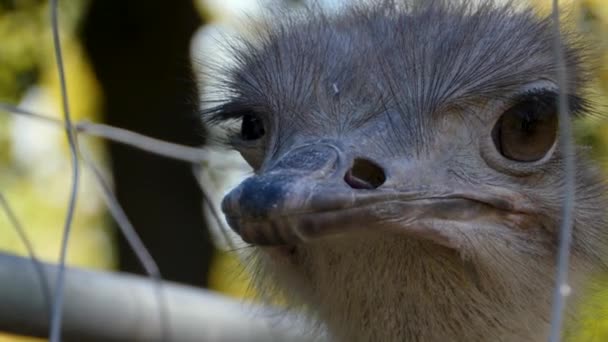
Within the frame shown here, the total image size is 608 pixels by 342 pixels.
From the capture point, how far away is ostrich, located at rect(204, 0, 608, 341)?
66.4 inches

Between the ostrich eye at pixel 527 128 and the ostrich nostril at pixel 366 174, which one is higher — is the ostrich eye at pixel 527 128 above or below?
above

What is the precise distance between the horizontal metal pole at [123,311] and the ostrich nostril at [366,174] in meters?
0.56

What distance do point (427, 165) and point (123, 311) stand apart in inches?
25.0

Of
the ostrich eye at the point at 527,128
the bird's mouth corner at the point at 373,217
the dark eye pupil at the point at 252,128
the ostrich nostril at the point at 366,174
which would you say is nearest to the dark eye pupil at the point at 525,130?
the ostrich eye at the point at 527,128

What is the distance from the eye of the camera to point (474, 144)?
185 centimetres

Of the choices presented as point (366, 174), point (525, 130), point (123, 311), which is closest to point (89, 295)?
point (123, 311)

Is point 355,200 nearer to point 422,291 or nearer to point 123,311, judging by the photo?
point 422,291

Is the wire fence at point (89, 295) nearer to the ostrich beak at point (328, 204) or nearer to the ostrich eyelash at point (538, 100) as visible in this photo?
the ostrich eyelash at point (538, 100)

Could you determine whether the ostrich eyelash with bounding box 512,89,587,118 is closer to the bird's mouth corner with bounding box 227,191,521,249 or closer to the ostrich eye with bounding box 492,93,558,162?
the ostrich eye with bounding box 492,93,558,162

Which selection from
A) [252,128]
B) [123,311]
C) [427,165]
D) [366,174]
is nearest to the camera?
[366,174]

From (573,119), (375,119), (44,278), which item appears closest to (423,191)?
(375,119)

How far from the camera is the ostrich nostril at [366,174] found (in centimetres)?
160

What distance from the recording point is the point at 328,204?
4.85 feet

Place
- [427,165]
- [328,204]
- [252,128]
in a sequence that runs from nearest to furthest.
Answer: [328,204]
[427,165]
[252,128]
